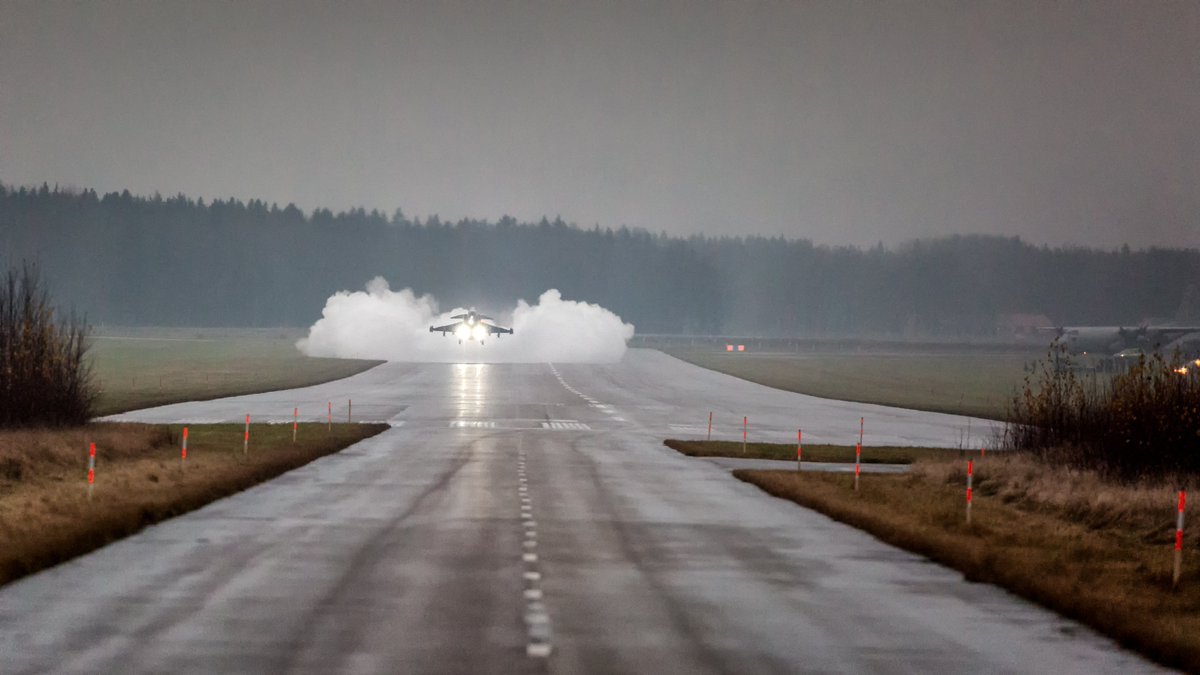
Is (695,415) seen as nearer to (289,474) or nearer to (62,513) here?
(289,474)

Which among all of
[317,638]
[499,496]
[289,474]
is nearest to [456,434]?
[289,474]

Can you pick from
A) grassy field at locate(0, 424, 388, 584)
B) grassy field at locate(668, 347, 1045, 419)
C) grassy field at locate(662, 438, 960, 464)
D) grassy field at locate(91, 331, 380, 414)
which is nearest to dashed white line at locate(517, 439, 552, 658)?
grassy field at locate(0, 424, 388, 584)

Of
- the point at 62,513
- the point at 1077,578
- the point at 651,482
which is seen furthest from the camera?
the point at 651,482

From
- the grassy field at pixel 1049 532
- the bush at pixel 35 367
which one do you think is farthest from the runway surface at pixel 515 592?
the bush at pixel 35 367

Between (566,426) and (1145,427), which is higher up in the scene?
(1145,427)

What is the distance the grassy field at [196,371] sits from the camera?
208 feet

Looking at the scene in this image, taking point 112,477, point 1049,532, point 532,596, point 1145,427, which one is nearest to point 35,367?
point 112,477

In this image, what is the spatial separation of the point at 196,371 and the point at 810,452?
5908 centimetres

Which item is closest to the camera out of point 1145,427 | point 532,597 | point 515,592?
point 532,597

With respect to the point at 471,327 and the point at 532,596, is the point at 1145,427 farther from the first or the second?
the point at 471,327

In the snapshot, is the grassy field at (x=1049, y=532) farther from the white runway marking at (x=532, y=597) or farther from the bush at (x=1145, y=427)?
the white runway marking at (x=532, y=597)

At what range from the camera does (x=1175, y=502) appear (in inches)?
927

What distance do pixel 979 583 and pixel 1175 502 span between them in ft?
28.9

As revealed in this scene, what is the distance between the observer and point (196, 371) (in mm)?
87875
